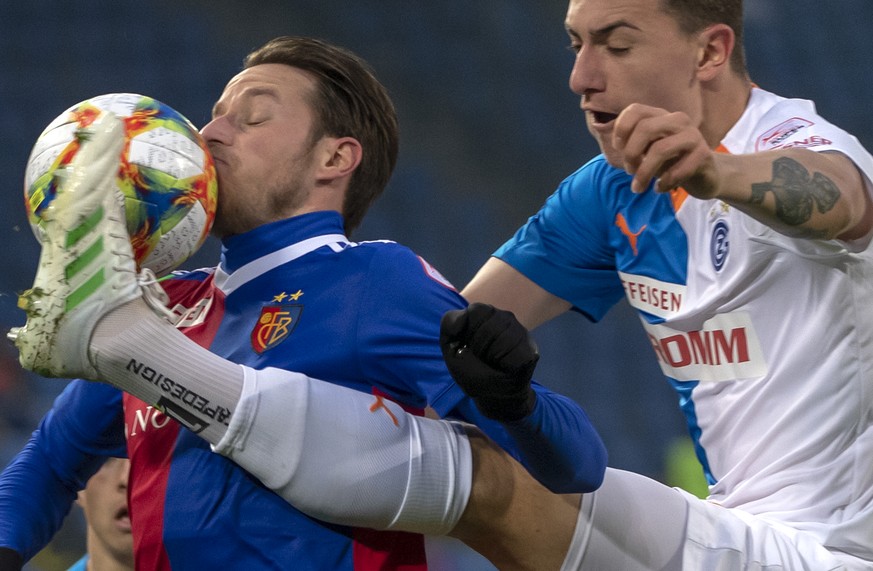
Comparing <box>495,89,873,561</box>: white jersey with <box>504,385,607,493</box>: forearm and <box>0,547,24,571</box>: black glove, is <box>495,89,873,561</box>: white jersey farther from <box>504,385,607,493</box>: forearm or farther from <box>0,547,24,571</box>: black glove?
<box>0,547,24,571</box>: black glove

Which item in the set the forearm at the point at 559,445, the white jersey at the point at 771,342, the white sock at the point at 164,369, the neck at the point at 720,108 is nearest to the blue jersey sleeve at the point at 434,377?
the forearm at the point at 559,445

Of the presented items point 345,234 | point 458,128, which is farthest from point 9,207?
point 345,234

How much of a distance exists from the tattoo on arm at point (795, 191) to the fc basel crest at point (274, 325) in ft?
2.45

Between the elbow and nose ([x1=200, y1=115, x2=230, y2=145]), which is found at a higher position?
nose ([x1=200, y1=115, x2=230, y2=145])

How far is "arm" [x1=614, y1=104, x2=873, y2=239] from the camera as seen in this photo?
1767 mm

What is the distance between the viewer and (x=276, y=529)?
1982 millimetres

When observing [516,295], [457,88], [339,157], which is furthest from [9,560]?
[457,88]

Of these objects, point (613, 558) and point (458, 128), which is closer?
point (613, 558)

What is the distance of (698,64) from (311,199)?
84 centimetres

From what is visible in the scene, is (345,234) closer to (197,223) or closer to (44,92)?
(197,223)

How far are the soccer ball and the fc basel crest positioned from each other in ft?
0.55

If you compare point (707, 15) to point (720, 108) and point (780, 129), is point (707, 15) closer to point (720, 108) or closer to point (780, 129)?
point (720, 108)

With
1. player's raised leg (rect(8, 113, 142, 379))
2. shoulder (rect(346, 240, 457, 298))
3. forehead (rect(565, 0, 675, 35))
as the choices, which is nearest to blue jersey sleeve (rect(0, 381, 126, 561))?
player's raised leg (rect(8, 113, 142, 379))

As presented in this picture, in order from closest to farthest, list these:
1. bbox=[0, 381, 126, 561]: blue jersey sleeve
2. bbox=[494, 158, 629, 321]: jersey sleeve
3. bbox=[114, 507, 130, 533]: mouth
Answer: bbox=[0, 381, 126, 561]: blue jersey sleeve < bbox=[494, 158, 629, 321]: jersey sleeve < bbox=[114, 507, 130, 533]: mouth
